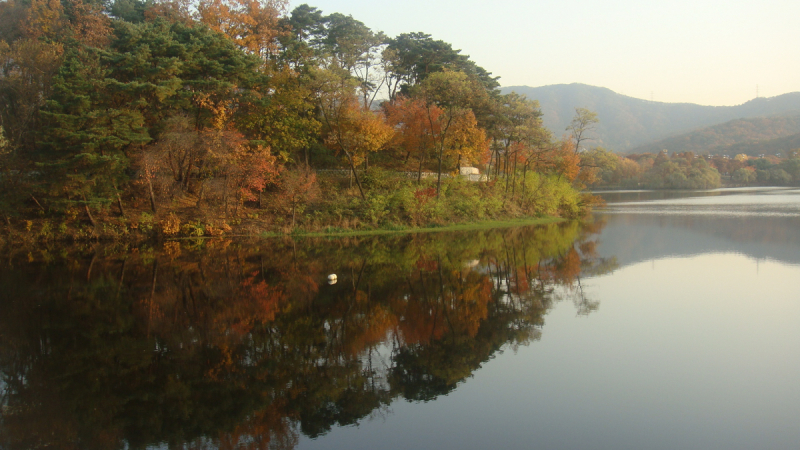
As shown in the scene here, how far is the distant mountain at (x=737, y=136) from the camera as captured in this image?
121 metres

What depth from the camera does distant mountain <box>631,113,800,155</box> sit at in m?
121

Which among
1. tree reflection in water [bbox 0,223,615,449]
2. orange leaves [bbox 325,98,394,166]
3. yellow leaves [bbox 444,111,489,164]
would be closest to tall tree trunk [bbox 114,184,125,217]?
tree reflection in water [bbox 0,223,615,449]

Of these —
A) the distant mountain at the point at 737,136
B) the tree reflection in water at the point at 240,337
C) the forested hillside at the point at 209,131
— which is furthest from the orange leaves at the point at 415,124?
the distant mountain at the point at 737,136

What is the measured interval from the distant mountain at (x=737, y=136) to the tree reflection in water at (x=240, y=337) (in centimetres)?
12969

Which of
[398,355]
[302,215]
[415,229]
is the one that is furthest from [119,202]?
[398,355]

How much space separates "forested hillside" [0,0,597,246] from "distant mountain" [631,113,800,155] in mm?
112491

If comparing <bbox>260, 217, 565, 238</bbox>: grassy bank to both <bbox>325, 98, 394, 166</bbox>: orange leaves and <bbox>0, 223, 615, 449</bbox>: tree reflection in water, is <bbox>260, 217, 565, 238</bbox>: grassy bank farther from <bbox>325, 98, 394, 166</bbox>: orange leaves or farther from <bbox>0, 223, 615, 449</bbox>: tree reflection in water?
<bbox>0, 223, 615, 449</bbox>: tree reflection in water

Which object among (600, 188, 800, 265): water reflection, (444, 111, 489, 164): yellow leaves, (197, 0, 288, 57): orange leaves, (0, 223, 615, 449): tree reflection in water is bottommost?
(0, 223, 615, 449): tree reflection in water

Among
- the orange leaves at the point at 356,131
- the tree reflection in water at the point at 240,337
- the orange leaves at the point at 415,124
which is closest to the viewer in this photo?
the tree reflection in water at the point at 240,337

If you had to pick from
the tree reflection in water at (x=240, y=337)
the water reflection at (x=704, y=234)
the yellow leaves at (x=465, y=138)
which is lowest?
the tree reflection in water at (x=240, y=337)

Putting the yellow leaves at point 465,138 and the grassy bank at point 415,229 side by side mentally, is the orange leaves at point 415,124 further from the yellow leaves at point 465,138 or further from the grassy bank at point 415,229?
the grassy bank at point 415,229

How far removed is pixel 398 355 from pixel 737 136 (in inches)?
6155

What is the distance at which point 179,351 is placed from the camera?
8.66 m

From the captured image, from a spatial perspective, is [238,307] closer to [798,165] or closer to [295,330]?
[295,330]
